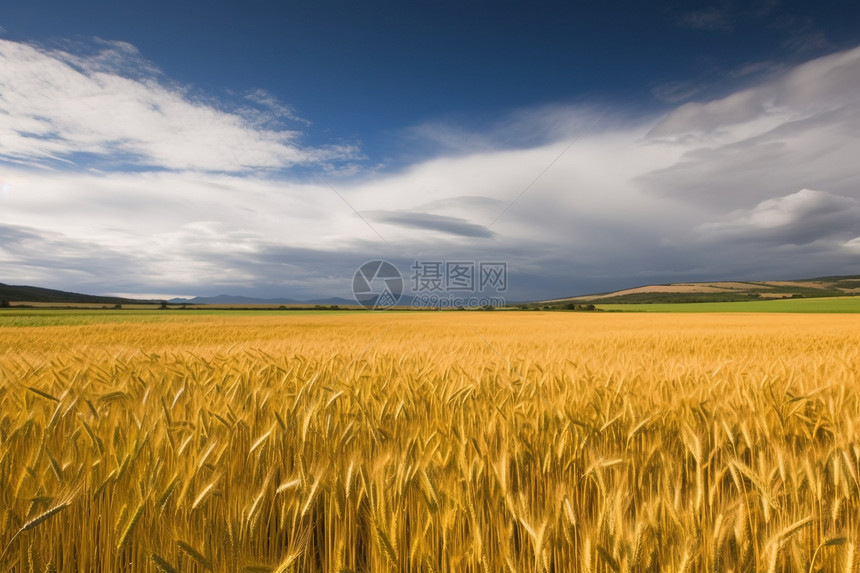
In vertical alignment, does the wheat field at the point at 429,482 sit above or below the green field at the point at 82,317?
above

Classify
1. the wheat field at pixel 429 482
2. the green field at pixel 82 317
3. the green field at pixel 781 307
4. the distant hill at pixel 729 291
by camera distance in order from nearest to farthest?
the wheat field at pixel 429 482
the green field at pixel 82 317
the green field at pixel 781 307
the distant hill at pixel 729 291

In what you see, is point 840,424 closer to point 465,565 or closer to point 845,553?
point 845,553

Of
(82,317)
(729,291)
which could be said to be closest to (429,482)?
(82,317)

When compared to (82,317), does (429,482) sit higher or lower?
higher

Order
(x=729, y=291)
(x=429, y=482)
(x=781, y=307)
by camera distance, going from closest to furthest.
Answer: (x=429, y=482) → (x=781, y=307) → (x=729, y=291)

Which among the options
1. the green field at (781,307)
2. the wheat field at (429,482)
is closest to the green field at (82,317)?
the wheat field at (429,482)

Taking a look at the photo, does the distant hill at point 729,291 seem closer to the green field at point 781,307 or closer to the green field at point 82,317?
the green field at point 781,307

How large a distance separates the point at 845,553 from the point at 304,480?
1.42 metres

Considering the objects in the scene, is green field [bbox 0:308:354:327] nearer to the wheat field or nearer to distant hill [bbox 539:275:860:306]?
the wheat field

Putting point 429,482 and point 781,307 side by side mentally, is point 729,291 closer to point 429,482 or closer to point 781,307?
point 781,307

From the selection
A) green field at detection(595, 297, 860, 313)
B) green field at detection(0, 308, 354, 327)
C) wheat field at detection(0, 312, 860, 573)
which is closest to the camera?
wheat field at detection(0, 312, 860, 573)

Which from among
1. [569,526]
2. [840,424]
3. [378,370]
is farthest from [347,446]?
[840,424]

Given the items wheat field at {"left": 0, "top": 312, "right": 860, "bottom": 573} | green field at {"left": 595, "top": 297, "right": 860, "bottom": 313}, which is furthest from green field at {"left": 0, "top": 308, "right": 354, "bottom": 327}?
green field at {"left": 595, "top": 297, "right": 860, "bottom": 313}

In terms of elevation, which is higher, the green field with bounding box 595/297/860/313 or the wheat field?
the wheat field
